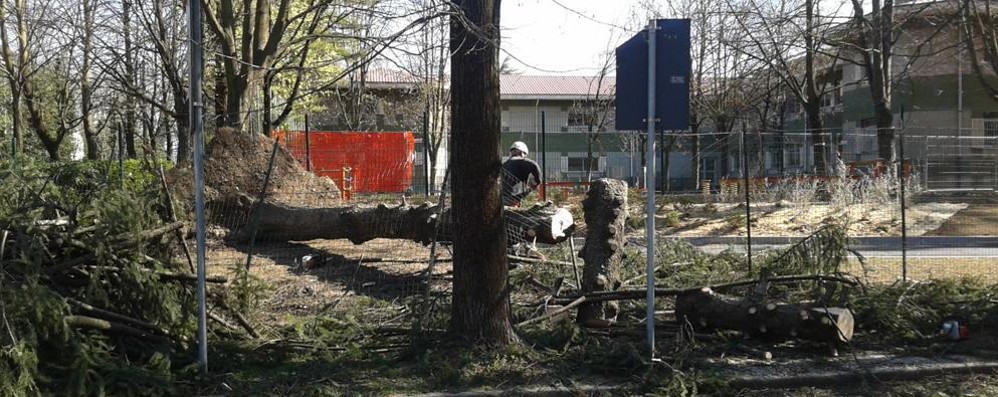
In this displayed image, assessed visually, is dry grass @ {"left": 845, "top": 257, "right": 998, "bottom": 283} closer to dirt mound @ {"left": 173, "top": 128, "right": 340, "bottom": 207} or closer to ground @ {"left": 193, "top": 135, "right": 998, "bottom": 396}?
ground @ {"left": 193, "top": 135, "right": 998, "bottom": 396}

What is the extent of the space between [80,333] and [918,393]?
5.99m

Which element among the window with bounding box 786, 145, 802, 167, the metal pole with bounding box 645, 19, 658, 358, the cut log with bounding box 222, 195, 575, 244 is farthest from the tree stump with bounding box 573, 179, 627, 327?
the window with bounding box 786, 145, 802, 167

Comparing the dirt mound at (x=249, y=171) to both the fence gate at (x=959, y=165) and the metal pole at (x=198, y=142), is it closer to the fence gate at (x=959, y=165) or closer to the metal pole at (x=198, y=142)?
the metal pole at (x=198, y=142)

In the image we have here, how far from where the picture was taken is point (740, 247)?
13.7 meters

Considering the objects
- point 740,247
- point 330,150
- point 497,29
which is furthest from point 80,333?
point 330,150

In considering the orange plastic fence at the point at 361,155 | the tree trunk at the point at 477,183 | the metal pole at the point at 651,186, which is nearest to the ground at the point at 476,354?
the metal pole at the point at 651,186

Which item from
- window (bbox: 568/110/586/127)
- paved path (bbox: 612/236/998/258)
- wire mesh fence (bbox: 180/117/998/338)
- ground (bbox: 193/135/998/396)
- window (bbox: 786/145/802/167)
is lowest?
ground (bbox: 193/135/998/396)

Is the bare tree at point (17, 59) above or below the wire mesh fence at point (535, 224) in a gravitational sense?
above

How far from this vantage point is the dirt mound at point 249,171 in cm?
1398

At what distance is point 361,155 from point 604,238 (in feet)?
54.5

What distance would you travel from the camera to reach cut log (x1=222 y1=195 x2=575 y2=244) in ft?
32.8

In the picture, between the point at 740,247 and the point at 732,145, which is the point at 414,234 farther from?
the point at 732,145

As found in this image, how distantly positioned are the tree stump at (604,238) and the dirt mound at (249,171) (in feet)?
21.3

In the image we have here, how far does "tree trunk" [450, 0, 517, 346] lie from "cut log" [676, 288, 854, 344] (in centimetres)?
169
